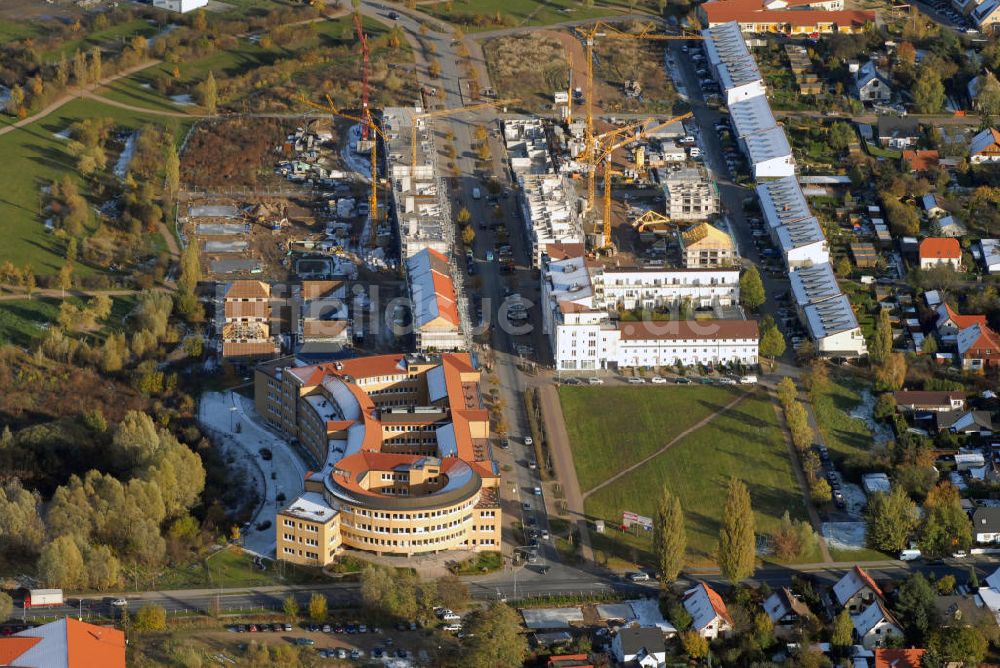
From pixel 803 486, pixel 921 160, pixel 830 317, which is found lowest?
pixel 803 486

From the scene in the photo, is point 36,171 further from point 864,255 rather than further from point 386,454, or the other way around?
point 864,255

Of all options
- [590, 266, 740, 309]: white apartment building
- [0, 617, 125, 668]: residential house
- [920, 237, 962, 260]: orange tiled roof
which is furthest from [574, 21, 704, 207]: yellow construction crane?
[0, 617, 125, 668]: residential house

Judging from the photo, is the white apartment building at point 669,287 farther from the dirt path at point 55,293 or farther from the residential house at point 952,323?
the dirt path at point 55,293

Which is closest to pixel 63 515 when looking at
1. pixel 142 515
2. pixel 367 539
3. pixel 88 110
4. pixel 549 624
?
pixel 142 515

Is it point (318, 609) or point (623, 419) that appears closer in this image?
point (318, 609)

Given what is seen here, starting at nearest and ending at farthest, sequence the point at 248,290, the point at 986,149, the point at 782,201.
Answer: the point at 248,290 → the point at 782,201 → the point at 986,149

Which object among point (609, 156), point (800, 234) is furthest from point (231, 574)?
point (609, 156)

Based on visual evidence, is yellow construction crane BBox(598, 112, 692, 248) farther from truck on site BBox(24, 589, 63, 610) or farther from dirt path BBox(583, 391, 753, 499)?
truck on site BBox(24, 589, 63, 610)
